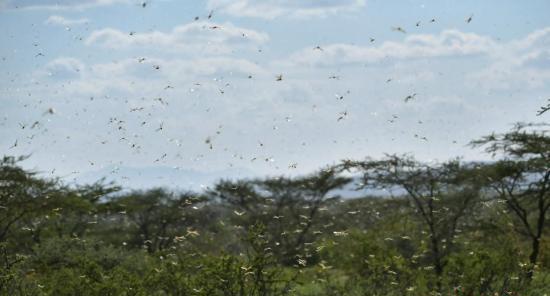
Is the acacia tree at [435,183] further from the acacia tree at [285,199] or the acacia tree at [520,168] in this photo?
the acacia tree at [285,199]

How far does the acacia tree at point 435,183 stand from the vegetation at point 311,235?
0.06m

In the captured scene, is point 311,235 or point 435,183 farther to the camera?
point 311,235

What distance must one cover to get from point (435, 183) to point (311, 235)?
1763cm

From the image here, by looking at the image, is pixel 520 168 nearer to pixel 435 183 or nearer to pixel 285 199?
pixel 435 183

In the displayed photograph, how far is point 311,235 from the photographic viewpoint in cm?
4372

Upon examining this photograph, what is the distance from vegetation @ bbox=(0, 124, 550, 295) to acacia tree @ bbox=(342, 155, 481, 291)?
0.19 ft

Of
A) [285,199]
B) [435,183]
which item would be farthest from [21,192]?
[285,199]

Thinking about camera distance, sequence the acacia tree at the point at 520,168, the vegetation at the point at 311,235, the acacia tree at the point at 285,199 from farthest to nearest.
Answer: the acacia tree at the point at 285,199 < the acacia tree at the point at 520,168 < the vegetation at the point at 311,235

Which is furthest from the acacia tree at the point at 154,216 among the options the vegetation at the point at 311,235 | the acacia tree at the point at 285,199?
A: the acacia tree at the point at 285,199

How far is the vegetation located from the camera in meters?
12.9

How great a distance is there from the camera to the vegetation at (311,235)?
12.9 meters

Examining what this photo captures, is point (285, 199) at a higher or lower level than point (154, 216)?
higher

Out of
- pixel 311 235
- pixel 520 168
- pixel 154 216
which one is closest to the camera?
pixel 520 168

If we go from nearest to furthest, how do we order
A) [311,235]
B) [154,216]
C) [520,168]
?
1. [520,168]
2. [311,235]
3. [154,216]
